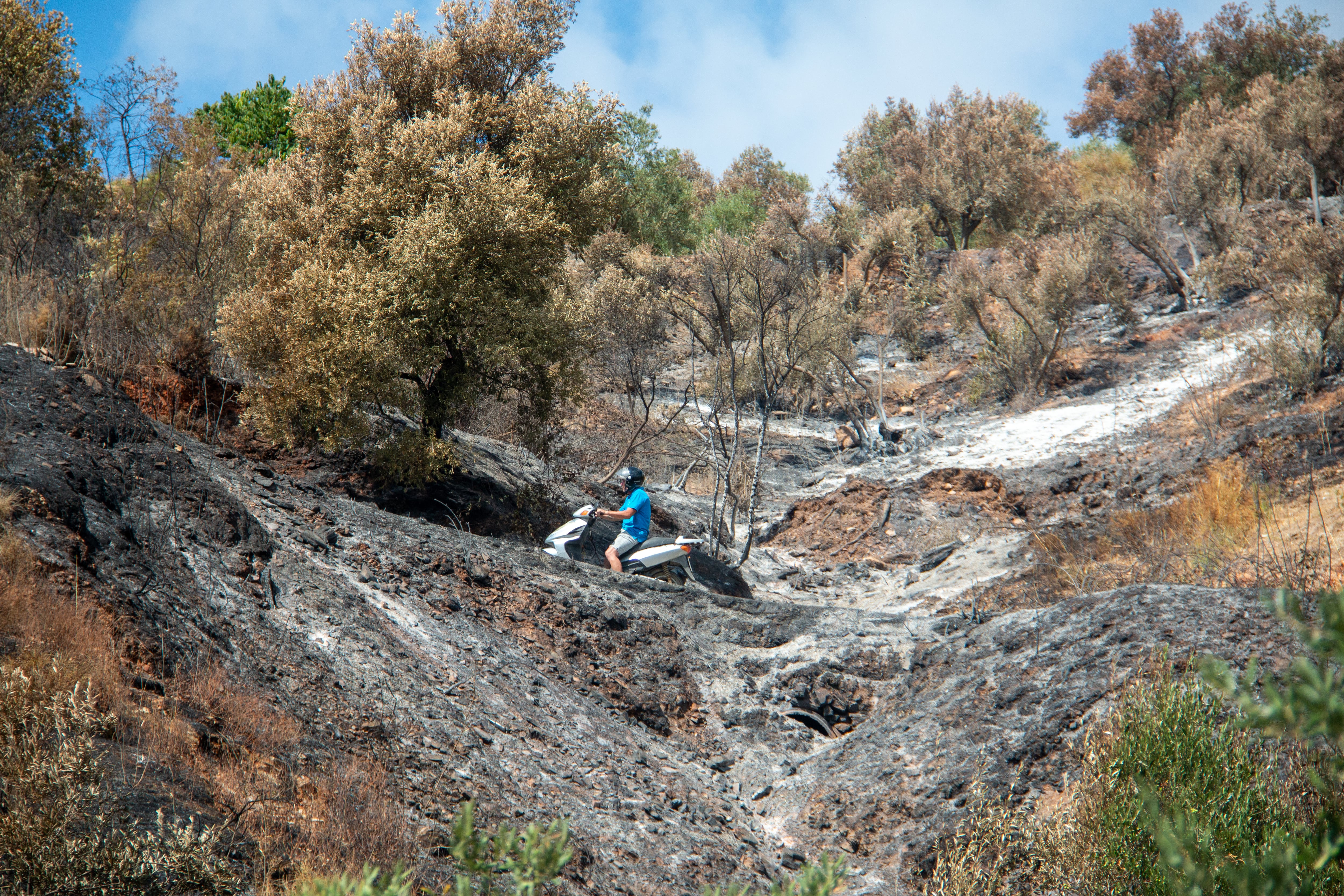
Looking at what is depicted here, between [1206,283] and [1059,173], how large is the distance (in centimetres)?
Result: 1205

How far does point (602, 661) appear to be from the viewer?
24.3 ft

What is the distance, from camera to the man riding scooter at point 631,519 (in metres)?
9.67

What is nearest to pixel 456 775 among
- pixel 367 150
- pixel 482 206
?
pixel 482 206

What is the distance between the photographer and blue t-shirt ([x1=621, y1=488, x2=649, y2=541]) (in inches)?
384

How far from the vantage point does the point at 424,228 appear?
35.2 ft

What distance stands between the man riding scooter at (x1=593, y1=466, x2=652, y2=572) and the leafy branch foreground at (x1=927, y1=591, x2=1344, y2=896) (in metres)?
5.40

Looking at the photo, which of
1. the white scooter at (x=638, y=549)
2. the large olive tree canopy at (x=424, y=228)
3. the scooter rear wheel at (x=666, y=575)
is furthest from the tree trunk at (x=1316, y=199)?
the white scooter at (x=638, y=549)

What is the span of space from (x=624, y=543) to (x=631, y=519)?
30cm

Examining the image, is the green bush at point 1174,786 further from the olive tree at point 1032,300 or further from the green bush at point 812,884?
the olive tree at point 1032,300

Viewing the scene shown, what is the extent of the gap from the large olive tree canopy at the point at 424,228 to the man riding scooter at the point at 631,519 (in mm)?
2866

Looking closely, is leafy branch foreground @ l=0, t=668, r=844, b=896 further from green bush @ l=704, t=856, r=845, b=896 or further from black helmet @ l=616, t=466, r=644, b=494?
black helmet @ l=616, t=466, r=644, b=494

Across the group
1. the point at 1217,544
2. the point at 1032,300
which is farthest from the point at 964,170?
the point at 1217,544

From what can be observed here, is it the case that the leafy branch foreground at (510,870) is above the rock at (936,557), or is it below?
above

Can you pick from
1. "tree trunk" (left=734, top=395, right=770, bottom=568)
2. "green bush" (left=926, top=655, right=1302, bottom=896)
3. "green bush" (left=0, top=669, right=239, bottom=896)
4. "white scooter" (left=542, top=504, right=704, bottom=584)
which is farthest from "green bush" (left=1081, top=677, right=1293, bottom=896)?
"tree trunk" (left=734, top=395, right=770, bottom=568)
